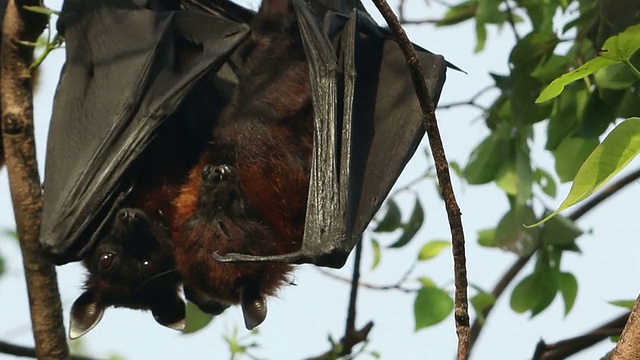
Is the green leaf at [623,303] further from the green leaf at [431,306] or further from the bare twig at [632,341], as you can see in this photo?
the bare twig at [632,341]

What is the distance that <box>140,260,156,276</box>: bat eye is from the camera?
5379mm

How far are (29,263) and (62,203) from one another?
347mm

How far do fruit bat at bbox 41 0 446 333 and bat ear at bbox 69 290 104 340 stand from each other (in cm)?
3

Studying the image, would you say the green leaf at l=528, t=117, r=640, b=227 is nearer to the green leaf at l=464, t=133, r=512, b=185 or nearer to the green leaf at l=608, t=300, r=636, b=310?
the green leaf at l=608, t=300, r=636, b=310

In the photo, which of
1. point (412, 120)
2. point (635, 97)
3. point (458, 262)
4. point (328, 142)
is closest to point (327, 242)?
point (328, 142)

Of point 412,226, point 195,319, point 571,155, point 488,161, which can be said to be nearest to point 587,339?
point 571,155

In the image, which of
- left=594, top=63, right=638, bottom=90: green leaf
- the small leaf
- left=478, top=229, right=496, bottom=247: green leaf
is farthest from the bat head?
the small leaf

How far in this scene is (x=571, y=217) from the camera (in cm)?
785

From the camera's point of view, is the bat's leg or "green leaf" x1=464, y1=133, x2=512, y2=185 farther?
"green leaf" x1=464, y1=133, x2=512, y2=185

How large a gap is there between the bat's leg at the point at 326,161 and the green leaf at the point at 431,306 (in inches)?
42.2

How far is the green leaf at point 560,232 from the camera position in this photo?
6.30 meters

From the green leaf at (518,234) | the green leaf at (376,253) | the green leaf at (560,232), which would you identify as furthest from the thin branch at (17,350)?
the green leaf at (560,232)

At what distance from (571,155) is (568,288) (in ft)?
3.58

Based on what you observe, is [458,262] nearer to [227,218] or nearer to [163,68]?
[227,218]
